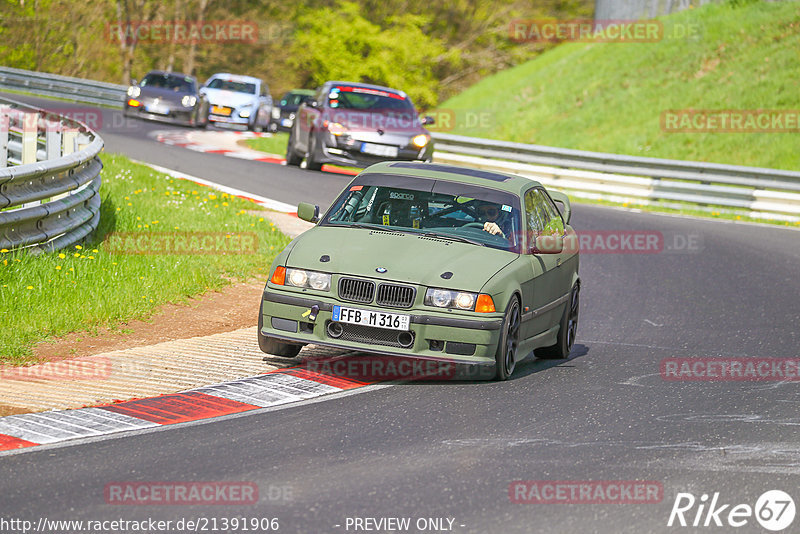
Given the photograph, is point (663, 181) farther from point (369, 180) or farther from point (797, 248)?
point (369, 180)

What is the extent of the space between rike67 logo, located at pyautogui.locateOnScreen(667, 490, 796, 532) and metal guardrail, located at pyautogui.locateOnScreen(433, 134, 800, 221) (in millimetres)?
17477

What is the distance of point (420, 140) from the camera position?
2252 cm

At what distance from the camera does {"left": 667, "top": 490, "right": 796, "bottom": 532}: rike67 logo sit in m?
5.49

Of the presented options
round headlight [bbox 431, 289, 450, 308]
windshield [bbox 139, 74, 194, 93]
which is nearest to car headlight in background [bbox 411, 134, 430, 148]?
windshield [bbox 139, 74, 194, 93]

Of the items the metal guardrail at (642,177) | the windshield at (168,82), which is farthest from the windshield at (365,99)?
the windshield at (168,82)

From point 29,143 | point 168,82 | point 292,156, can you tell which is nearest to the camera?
point 29,143

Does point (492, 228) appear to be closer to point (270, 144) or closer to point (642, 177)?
point (642, 177)

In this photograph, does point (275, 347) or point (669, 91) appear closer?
point (275, 347)

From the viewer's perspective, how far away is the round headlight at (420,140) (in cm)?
2242

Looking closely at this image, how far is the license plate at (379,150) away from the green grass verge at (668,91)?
31.9 ft

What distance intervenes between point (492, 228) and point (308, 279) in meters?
1.60

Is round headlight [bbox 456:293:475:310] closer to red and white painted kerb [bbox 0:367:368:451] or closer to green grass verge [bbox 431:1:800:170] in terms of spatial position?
red and white painted kerb [bbox 0:367:368:451]

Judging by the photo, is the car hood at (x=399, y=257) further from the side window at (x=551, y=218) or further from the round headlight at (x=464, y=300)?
the side window at (x=551, y=218)

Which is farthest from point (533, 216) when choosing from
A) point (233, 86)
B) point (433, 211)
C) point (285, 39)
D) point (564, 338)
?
point (285, 39)
